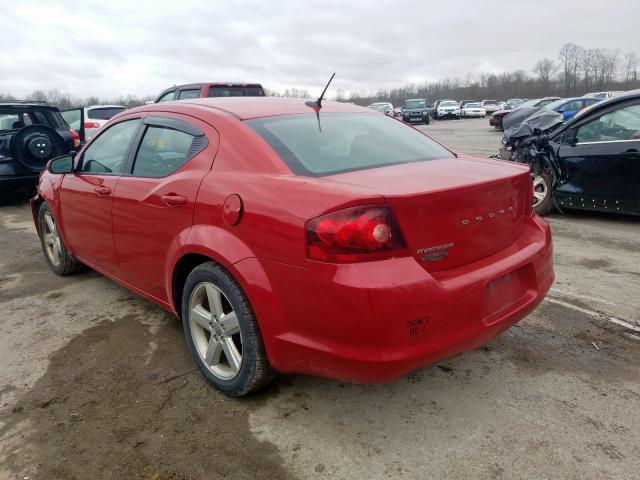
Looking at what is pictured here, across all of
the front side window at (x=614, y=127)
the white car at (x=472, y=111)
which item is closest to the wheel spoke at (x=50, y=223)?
the front side window at (x=614, y=127)

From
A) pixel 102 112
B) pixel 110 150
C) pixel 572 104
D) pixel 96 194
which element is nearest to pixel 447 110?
pixel 572 104

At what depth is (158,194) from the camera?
9.77 feet

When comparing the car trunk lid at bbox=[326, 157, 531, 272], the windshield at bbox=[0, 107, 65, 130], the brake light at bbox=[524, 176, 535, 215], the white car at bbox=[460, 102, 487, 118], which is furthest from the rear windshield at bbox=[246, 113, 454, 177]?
the white car at bbox=[460, 102, 487, 118]

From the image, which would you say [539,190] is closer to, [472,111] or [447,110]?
[447,110]

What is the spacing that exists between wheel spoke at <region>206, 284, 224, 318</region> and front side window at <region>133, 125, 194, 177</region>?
78 centimetres

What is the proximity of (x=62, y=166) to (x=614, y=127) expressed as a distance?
6.00m

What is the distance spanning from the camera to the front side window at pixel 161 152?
299 centimetres

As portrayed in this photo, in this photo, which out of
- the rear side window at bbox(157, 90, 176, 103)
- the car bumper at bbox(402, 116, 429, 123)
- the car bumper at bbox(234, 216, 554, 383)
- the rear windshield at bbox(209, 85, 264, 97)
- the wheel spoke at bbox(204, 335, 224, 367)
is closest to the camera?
the car bumper at bbox(234, 216, 554, 383)

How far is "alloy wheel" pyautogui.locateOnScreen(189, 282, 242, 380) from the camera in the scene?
2.65m

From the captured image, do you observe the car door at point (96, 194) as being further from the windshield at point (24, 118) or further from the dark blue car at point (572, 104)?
the dark blue car at point (572, 104)

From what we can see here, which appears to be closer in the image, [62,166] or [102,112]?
[62,166]

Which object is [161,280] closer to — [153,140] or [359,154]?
[153,140]

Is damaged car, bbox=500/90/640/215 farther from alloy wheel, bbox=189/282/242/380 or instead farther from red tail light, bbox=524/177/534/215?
alloy wheel, bbox=189/282/242/380

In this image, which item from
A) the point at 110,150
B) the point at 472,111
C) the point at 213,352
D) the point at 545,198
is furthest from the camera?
the point at 472,111
